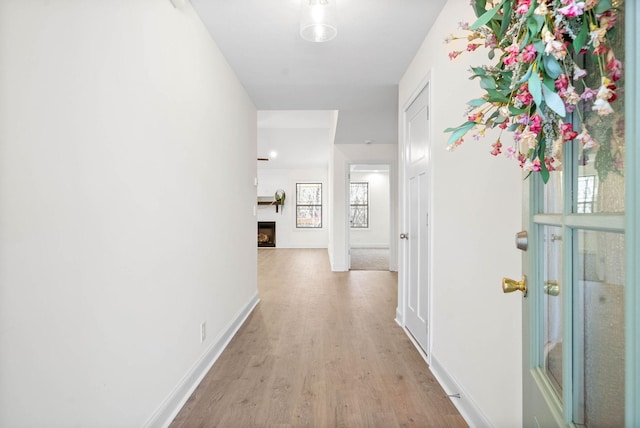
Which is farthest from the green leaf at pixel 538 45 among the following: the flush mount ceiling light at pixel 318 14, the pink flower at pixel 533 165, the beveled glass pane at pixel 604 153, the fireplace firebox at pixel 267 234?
the fireplace firebox at pixel 267 234

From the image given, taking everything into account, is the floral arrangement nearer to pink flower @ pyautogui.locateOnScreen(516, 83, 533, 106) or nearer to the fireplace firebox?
pink flower @ pyautogui.locateOnScreen(516, 83, 533, 106)

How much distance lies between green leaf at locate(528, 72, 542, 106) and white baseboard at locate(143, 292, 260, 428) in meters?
1.84

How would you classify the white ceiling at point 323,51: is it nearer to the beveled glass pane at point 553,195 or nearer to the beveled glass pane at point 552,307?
the beveled glass pane at point 553,195

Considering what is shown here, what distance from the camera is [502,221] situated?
1431 millimetres

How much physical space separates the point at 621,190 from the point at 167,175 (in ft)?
5.74

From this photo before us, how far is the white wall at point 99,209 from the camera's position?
0.91 metres

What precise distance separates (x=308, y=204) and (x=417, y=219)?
306 inches

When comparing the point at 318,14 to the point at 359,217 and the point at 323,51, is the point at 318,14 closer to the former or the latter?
the point at 323,51

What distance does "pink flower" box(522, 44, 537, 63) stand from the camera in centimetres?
56

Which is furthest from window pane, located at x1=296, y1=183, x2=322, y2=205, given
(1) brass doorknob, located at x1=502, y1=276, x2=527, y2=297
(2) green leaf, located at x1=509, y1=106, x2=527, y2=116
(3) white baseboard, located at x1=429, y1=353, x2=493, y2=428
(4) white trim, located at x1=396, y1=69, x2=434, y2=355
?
(2) green leaf, located at x1=509, y1=106, x2=527, y2=116

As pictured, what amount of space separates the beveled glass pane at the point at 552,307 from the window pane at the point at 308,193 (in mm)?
9689

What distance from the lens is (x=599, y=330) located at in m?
0.63

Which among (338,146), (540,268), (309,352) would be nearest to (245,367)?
(309,352)

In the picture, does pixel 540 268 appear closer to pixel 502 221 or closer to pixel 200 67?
pixel 502 221
